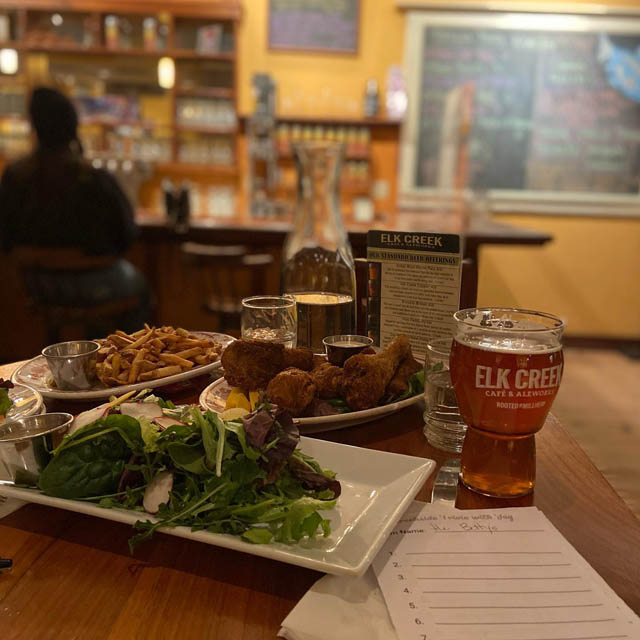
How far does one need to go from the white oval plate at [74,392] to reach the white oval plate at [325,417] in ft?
0.31

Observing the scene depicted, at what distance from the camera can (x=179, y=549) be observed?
713 millimetres

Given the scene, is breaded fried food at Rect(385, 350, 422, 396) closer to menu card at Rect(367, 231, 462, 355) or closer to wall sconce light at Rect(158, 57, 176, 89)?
menu card at Rect(367, 231, 462, 355)

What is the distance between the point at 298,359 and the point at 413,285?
251 millimetres

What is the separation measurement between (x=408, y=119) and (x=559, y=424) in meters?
4.60

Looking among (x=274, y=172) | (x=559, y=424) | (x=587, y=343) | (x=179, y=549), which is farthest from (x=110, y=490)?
(x=587, y=343)

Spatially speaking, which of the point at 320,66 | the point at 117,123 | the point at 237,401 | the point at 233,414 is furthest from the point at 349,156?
the point at 233,414

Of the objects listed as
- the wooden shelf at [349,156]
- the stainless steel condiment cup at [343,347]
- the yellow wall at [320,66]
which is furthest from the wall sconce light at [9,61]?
the stainless steel condiment cup at [343,347]

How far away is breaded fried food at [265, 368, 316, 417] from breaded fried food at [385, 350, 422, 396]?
151 millimetres

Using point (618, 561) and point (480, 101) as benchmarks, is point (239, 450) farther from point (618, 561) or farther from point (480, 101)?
point (480, 101)

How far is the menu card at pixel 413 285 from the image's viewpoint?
1.09 metres

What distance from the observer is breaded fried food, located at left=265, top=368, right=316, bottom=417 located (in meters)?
0.95

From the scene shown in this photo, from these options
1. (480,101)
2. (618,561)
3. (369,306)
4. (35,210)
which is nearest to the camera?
(618,561)

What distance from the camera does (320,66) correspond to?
5309mm

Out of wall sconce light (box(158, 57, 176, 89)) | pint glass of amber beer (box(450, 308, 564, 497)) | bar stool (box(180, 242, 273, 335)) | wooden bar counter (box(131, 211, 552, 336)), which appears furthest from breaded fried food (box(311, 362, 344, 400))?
wall sconce light (box(158, 57, 176, 89))
